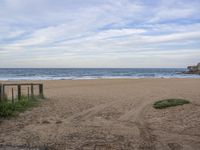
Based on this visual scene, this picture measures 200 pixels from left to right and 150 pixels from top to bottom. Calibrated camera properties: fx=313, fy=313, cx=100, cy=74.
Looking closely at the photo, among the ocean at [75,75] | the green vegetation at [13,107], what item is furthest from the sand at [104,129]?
the ocean at [75,75]

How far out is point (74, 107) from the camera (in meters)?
11.4

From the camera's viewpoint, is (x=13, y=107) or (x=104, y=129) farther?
(x=13, y=107)

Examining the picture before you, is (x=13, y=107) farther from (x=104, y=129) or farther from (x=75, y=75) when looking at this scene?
(x=75, y=75)

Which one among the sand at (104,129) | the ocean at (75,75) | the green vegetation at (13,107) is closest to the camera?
the sand at (104,129)

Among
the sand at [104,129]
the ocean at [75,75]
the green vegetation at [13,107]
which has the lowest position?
the ocean at [75,75]

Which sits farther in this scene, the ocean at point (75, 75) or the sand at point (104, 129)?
the ocean at point (75, 75)

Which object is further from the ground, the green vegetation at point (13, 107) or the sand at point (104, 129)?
the green vegetation at point (13, 107)

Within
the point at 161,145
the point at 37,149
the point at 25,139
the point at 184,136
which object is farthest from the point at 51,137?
the point at 184,136

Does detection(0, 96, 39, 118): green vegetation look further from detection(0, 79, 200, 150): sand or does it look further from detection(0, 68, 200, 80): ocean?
detection(0, 68, 200, 80): ocean

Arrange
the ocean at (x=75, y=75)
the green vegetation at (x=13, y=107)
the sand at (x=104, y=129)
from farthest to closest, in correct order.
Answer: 1. the ocean at (x=75, y=75)
2. the green vegetation at (x=13, y=107)
3. the sand at (x=104, y=129)

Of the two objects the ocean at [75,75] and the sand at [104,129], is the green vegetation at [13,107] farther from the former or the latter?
the ocean at [75,75]

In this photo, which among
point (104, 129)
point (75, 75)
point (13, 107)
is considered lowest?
point (75, 75)

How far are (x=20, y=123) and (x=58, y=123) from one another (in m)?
1.00

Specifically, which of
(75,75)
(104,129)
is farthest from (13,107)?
(75,75)
